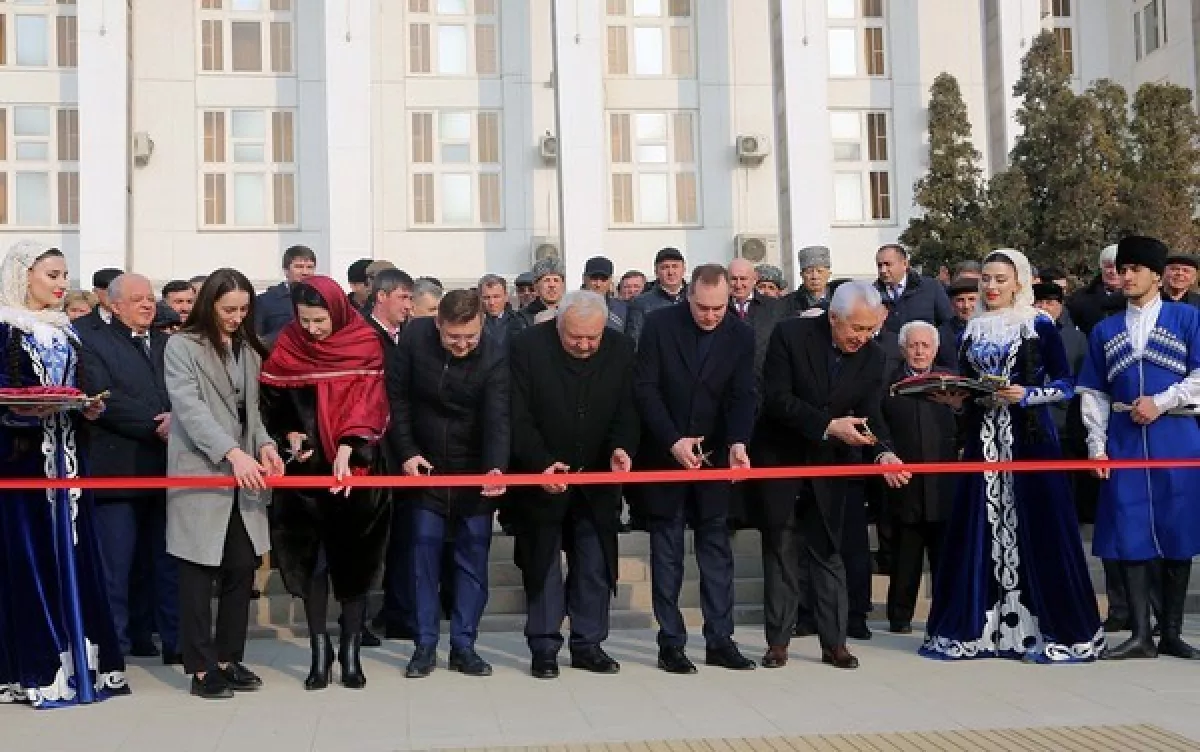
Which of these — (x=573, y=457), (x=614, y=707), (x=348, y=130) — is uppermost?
(x=348, y=130)

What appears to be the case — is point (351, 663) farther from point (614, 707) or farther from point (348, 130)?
point (348, 130)

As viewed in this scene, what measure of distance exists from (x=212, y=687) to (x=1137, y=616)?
5.20 m

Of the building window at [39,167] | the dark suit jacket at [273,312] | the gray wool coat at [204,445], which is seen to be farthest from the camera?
the building window at [39,167]

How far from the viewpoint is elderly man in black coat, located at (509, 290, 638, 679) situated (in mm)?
8977

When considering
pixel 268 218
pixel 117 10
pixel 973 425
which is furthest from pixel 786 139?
pixel 973 425

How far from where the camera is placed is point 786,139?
98.7 ft

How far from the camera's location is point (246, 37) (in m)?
30.6

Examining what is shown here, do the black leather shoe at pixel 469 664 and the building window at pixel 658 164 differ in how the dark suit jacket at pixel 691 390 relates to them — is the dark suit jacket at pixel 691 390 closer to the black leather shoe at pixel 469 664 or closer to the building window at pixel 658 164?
the black leather shoe at pixel 469 664

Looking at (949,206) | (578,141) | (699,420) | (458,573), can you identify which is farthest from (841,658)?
(578,141)

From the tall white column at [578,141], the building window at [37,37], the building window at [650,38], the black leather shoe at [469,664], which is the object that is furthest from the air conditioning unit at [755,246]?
the black leather shoe at [469,664]

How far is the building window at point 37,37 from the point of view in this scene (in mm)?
29938

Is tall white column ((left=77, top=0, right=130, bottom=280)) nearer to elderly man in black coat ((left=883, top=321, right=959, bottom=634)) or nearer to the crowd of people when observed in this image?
the crowd of people

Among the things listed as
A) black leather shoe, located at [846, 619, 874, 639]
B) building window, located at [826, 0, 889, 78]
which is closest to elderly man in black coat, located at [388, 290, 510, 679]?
black leather shoe, located at [846, 619, 874, 639]

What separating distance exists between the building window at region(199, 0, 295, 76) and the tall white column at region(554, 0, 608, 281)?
5.39 m
